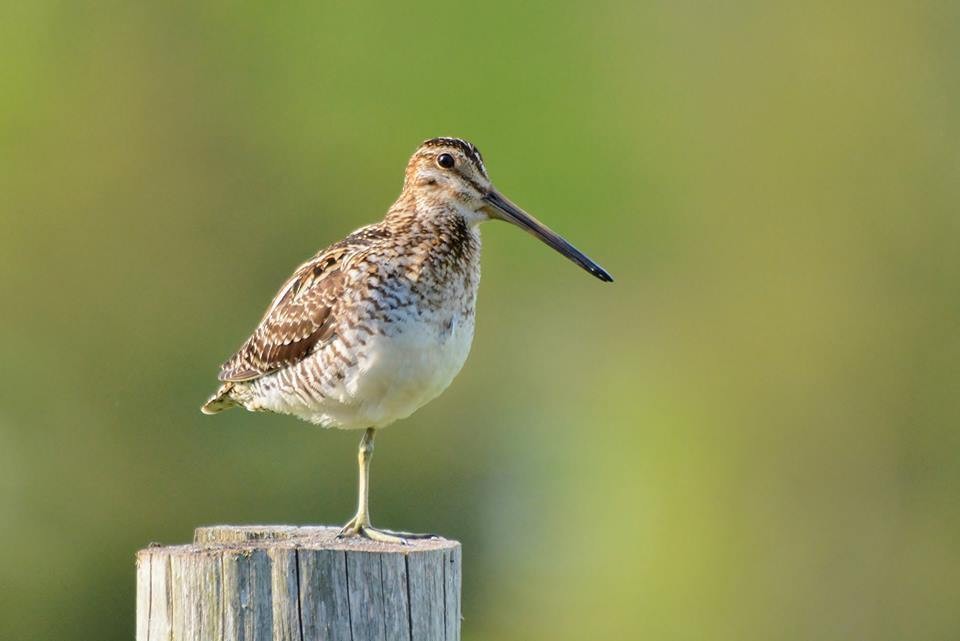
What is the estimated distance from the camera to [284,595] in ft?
20.5

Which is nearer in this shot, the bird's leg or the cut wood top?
the cut wood top

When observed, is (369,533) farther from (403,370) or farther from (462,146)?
(462,146)

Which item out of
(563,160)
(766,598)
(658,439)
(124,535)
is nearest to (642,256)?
(563,160)

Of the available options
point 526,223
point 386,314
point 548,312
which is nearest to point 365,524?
point 386,314

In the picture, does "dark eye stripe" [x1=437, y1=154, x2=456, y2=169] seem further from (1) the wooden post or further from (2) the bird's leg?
(1) the wooden post

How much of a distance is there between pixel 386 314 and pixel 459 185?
812mm

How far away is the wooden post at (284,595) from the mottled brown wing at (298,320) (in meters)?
2.15

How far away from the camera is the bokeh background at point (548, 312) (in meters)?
23.2

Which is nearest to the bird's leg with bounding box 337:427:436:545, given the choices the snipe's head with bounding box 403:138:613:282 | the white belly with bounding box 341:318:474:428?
the white belly with bounding box 341:318:474:428

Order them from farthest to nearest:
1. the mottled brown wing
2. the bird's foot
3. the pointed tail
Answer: the pointed tail < the mottled brown wing < the bird's foot

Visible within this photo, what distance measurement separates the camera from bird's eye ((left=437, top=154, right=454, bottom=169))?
873 cm

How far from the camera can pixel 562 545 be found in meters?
27.3

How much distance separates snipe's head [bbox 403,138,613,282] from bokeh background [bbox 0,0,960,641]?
1169 centimetres

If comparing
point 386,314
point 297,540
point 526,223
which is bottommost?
point 297,540
